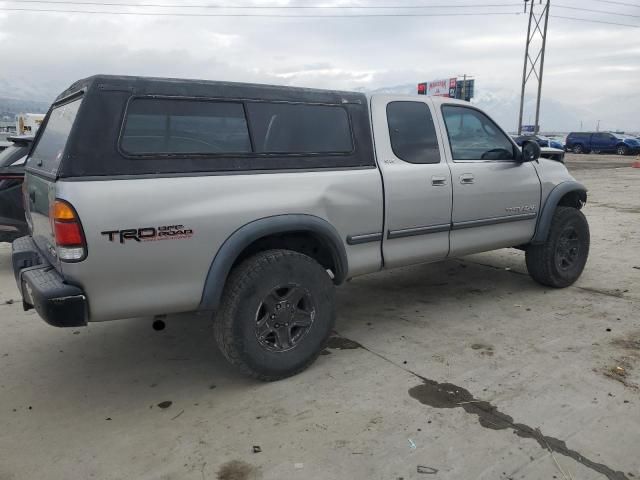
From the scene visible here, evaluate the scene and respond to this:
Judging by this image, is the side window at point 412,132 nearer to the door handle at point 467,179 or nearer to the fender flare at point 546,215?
the door handle at point 467,179

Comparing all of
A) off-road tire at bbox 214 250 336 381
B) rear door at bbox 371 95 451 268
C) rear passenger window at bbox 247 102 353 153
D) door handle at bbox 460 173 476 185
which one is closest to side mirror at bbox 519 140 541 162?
door handle at bbox 460 173 476 185

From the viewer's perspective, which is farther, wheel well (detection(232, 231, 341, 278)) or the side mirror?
the side mirror

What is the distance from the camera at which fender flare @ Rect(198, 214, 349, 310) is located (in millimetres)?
3104

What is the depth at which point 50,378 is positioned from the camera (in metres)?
3.61

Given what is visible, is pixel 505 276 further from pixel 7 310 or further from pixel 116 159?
pixel 7 310

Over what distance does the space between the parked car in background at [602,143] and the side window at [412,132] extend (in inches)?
1412

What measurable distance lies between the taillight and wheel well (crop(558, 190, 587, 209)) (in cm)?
458

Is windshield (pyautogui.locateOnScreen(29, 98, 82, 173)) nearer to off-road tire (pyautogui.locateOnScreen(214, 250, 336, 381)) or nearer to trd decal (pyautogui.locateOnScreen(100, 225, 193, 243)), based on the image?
trd decal (pyautogui.locateOnScreen(100, 225, 193, 243))

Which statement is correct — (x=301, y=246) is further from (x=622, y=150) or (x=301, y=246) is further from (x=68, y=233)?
(x=622, y=150)

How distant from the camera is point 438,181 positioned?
4223mm

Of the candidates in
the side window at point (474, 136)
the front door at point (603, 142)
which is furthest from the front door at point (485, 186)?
the front door at point (603, 142)

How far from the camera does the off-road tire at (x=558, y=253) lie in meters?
5.20

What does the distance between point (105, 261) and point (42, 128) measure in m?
1.68

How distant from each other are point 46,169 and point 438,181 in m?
2.77
